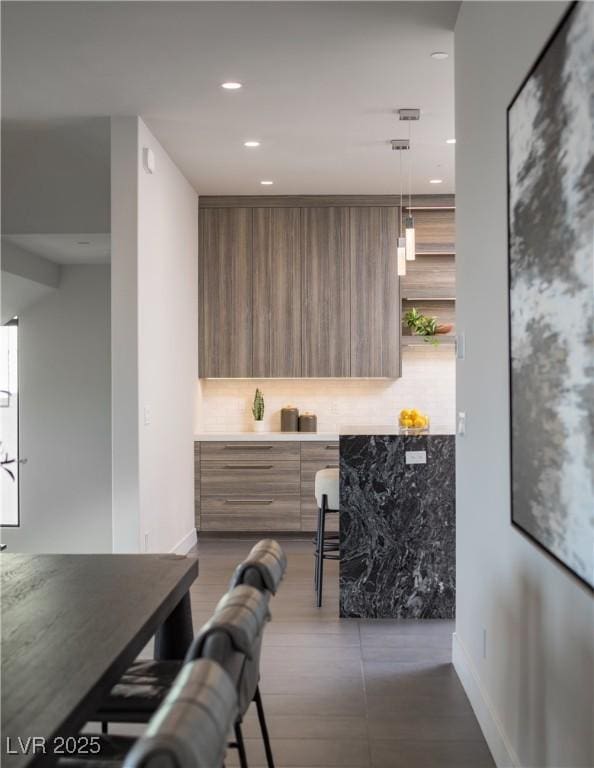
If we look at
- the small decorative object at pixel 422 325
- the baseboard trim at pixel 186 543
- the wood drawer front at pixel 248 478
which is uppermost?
the small decorative object at pixel 422 325

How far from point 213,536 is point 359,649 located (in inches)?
131

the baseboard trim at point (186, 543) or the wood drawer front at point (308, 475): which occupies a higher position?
the wood drawer front at point (308, 475)

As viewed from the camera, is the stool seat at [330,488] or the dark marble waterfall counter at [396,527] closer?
the dark marble waterfall counter at [396,527]

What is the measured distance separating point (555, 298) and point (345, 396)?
5828 millimetres

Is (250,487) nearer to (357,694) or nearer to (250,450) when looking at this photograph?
(250,450)

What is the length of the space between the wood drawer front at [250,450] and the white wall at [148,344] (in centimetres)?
47

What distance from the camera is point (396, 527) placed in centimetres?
479

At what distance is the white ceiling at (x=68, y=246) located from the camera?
20.9ft

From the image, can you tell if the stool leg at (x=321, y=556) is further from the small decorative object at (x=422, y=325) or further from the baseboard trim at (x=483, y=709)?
the small decorative object at (x=422, y=325)

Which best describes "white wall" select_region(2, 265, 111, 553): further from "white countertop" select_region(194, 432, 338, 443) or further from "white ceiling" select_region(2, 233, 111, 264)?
"white countertop" select_region(194, 432, 338, 443)

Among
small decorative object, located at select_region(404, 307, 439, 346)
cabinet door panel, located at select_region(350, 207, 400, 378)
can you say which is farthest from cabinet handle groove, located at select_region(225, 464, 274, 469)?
small decorative object, located at select_region(404, 307, 439, 346)

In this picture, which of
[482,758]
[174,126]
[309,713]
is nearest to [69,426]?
[174,126]

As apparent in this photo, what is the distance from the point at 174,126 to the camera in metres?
5.43

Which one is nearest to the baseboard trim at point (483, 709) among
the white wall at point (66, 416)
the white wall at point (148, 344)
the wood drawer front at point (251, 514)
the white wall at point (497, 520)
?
the white wall at point (497, 520)
